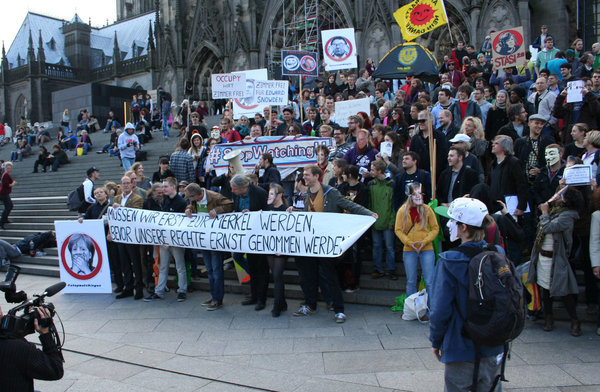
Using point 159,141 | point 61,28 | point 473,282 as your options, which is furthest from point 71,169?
point 61,28

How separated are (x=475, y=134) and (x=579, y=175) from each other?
2.42m

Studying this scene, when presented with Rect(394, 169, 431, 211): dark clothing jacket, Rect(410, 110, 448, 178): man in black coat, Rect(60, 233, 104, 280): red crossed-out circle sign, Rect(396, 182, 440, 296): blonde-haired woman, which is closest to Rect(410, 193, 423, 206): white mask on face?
Rect(396, 182, 440, 296): blonde-haired woman

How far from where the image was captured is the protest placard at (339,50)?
48.4 ft

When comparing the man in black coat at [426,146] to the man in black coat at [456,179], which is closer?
the man in black coat at [456,179]

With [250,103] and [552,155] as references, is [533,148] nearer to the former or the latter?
[552,155]

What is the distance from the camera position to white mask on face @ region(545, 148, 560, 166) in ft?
23.1

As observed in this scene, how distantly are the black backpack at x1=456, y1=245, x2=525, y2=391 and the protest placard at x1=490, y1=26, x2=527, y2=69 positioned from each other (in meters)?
10.8

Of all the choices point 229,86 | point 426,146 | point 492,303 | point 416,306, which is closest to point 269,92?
point 229,86

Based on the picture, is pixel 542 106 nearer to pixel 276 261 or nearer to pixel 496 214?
pixel 496 214

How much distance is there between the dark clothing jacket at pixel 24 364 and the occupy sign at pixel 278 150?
7.23 meters

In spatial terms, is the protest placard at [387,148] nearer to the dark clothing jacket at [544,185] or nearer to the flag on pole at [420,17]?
the dark clothing jacket at [544,185]

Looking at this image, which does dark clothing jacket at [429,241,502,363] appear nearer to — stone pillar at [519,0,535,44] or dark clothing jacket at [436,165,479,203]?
dark clothing jacket at [436,165,479,203]

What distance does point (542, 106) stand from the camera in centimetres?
973

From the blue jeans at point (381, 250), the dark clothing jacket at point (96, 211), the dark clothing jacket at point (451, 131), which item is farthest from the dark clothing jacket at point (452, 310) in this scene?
the dark clothing jacket at point (96, 211)
